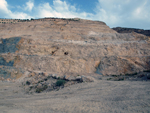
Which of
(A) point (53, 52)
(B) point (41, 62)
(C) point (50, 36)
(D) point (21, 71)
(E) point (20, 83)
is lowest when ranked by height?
(E) point (20, 83)

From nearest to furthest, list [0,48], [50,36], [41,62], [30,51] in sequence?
[41,62], [30,51], [0,48], [50,36]

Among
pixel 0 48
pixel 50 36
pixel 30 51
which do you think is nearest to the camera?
pixel 30 51

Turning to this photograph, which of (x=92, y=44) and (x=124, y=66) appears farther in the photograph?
(x=92, y=44)

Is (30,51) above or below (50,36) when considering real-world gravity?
below

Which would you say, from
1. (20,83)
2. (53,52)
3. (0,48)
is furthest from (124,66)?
(0,48)

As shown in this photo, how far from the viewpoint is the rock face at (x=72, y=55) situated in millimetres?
13469

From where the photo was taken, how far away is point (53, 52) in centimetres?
1570

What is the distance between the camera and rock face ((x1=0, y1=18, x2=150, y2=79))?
1347 centimetres

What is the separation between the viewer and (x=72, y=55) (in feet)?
50.5

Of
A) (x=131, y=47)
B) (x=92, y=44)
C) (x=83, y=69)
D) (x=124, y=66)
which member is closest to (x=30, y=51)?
(x=83, y=69)

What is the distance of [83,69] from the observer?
1391cm

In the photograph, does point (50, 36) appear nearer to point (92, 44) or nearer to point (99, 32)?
point (92, 44)

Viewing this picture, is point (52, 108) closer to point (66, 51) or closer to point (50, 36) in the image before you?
point (66, 51)

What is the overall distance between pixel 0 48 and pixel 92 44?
42.3 ft
